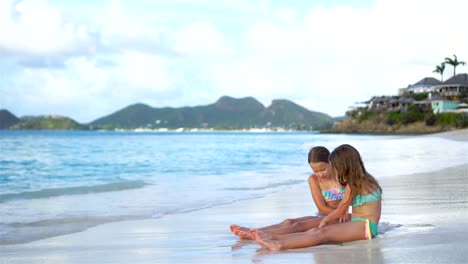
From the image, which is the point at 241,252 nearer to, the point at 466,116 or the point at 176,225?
the point at 176,225

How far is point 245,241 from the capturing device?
18.8ft

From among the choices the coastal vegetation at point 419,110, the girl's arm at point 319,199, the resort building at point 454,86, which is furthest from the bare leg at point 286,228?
the resort building at point 454,86

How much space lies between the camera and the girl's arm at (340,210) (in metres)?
5.55

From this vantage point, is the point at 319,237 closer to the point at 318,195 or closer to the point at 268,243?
the point at 268,243

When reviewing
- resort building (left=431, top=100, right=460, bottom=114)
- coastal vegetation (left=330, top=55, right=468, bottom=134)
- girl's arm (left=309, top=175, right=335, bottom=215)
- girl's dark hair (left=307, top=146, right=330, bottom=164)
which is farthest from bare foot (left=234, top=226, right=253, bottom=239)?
resort building (left=431, top=100, right=460, bottom=114)

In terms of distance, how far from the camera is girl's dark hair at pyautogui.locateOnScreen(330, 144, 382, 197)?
5406 mm

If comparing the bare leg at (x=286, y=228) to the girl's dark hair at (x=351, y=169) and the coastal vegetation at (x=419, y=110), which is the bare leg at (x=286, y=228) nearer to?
the girl's dark hair at (x=351, y=169)

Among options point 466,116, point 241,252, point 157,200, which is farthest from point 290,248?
point 466,116

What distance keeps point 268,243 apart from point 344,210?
92 centimetres

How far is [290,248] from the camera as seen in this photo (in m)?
5.18

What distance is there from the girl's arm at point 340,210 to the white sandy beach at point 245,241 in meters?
0.37

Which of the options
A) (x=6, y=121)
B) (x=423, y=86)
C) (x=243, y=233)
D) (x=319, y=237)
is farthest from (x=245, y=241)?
(x=6, y=121)

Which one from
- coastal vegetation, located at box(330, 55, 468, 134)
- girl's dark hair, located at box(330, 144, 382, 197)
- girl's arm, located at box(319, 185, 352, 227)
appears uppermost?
coastal vegetation, located at box(330, 55, 468, 134)

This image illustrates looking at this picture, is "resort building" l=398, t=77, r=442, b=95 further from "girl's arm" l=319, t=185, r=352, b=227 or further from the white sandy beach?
"girl's arm" l=319, t=185, r=352, b=227
